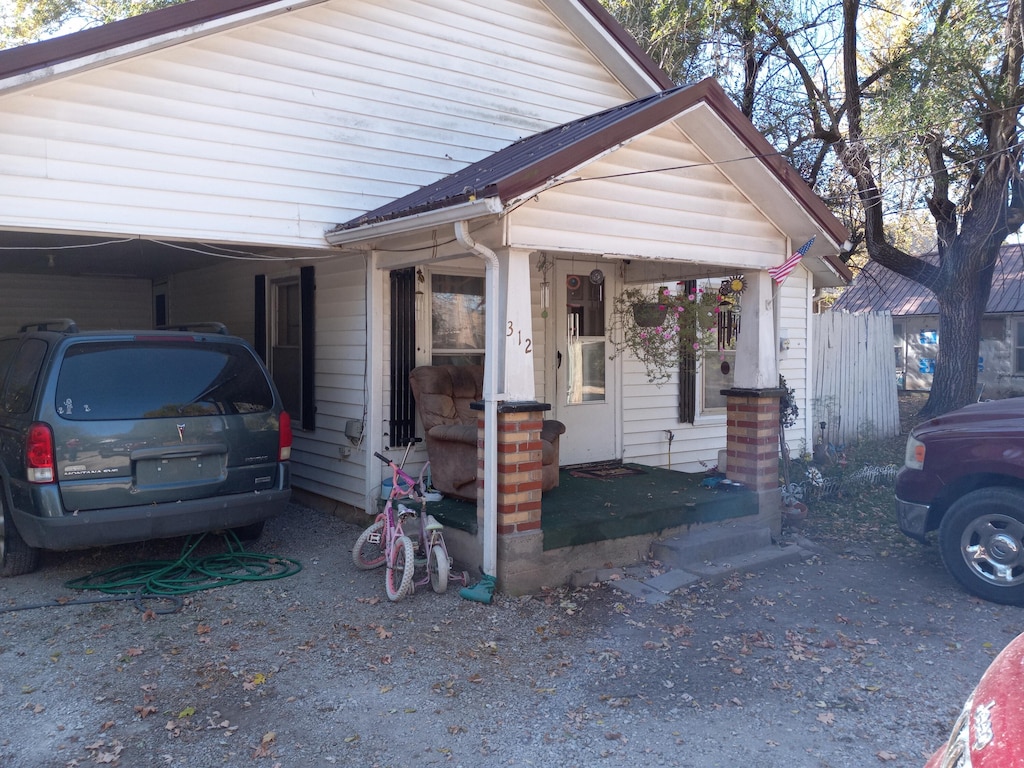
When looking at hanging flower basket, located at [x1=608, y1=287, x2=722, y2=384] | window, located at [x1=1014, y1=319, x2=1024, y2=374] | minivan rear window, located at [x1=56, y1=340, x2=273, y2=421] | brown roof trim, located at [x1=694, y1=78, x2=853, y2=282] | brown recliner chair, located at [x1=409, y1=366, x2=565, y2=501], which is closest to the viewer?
minivan rear window, located at [x1=56, y1=340, x2=273, y2=421]

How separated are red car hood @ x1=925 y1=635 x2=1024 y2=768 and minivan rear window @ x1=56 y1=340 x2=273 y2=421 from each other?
5037 millimetres

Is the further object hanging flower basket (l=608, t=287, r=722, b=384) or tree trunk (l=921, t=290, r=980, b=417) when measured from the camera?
tree trunk (l=921, t=290, r=980, b=417)

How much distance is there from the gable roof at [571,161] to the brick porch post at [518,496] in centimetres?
150

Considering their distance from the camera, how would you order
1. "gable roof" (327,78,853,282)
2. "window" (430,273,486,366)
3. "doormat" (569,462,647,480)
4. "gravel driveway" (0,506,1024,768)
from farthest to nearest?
"doormat" (569,462,647,480), "window" (430,273,486,366), "gable roof" (327,78,853,282), "gravel driveway" (0,506,1024,768)

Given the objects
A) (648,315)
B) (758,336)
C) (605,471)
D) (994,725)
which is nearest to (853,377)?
(648,315)

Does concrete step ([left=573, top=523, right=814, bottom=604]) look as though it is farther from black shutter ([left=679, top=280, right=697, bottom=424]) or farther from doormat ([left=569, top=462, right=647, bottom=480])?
black shutter ([left=679, top=280, right=697, bottom=424])

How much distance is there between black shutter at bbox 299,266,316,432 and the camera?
26.3 feet

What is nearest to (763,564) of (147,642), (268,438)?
(268,438)

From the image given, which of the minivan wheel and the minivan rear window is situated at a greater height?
the minivan rear window

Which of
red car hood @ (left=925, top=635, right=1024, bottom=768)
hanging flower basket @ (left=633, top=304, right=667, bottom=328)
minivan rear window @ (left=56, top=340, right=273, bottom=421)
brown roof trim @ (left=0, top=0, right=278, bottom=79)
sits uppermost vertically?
brown roof trim @ (left=0, top=0, right=278, bottom=79)

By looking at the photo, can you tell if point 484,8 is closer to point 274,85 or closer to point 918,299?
point 274,85

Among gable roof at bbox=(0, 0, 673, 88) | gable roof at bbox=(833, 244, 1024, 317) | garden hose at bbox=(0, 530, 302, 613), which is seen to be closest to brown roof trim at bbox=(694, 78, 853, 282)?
gable roof at bbox=(0, 0, 673, 88)

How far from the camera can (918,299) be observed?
23609 mm

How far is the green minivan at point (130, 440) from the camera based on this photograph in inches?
208
